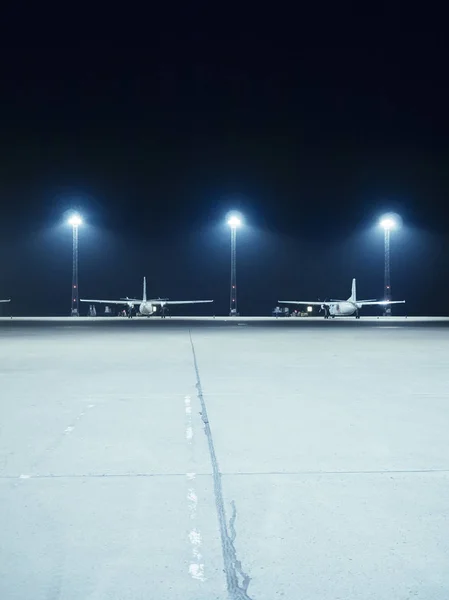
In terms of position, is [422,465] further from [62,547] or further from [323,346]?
[323,346]

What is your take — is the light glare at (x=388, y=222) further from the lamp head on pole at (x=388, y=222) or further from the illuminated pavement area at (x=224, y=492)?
the illuminated pavement area at (x=224, y=492)

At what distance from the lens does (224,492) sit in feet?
18.3

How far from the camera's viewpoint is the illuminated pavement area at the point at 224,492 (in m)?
3.86

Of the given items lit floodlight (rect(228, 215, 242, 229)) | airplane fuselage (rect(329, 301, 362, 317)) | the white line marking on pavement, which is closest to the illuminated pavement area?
the white line marking on pavement

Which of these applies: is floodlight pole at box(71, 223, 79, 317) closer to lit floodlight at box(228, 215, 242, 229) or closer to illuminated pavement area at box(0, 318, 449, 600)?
lit floodlight at box(228, 215, 242, 229)

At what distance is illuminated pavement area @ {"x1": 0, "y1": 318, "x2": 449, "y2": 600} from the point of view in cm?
386

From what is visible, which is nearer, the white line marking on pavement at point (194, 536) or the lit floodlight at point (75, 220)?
the white line marking on pavement at point (194, 536)

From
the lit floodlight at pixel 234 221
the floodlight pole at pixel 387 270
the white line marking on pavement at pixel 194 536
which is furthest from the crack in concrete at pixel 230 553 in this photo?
the lit floodlight at pixel 234 221

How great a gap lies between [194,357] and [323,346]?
23.2 feet

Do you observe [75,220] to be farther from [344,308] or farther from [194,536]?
[194,536]

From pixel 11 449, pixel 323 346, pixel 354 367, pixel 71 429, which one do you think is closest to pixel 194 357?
pixel 354 367

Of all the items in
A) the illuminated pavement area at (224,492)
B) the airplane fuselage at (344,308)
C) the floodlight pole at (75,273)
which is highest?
the floodlight pole at (75,273)

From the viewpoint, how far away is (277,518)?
16.0 ft

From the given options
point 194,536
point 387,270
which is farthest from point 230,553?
point 387,270
